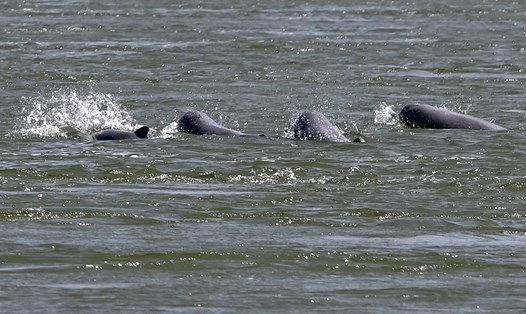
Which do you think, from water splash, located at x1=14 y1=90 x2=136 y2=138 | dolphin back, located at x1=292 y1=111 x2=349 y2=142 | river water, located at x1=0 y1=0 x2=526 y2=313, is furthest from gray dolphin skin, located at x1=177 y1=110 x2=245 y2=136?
water splash, located at x1=14 y1=90 x2=136 y2=138

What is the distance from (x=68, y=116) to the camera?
19.1 m

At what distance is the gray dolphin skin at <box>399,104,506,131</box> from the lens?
58.9 feet

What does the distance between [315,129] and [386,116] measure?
2269mm

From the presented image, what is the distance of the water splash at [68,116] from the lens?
58.6 ft

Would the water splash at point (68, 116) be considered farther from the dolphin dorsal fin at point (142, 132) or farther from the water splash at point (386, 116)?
the water splash at point (386, 116)

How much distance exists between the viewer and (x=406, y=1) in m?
41.2

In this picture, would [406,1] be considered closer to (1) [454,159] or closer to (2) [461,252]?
(1) [454,159]

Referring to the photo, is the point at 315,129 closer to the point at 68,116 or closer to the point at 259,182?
the point at 259,182

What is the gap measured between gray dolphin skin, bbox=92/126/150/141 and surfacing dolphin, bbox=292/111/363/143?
5.78ft

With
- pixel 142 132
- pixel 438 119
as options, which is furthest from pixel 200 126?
pixel 438 119

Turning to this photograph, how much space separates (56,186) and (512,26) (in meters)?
21.2

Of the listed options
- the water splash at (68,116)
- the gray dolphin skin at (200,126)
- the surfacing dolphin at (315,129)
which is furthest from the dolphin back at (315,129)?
the water splash at (68,116)

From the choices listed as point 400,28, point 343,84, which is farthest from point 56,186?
point 400,28

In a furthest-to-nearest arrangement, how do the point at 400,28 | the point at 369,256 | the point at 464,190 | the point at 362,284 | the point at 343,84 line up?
the point at 400,28 → the point at 343,84 → the point at 464,190 → the point at 369,256 → the point at 362,284
